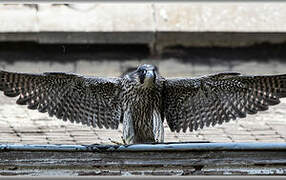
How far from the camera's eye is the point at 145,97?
808 centimetres

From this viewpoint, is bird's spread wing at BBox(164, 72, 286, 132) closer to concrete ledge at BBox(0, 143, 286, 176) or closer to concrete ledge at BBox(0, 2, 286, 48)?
concrete ledge at BBox(0, 143, 286, 176)

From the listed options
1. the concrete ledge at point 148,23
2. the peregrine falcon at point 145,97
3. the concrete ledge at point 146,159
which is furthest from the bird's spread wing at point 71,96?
the concrete ledge at point 148,23

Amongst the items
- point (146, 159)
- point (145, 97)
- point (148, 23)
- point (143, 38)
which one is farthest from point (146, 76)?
point (148, 23)

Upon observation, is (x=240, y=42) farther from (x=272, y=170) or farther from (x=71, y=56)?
(x=272, y=170)

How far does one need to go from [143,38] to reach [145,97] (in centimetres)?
366

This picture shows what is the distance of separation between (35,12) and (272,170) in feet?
16.4

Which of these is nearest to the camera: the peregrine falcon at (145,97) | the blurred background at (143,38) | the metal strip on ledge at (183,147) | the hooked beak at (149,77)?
the metal strip on ledge at (183,147)

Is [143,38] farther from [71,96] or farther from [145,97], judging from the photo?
[145,97]

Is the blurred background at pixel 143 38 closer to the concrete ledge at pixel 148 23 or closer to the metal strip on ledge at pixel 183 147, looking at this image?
the concrete ledge at pixel 148 23

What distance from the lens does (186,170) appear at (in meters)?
7.36

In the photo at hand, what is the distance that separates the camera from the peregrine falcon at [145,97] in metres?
8.12

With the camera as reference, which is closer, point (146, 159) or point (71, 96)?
point (146, 159)

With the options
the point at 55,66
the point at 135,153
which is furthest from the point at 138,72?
the point at 55,66

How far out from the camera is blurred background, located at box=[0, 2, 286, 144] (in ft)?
38.2
